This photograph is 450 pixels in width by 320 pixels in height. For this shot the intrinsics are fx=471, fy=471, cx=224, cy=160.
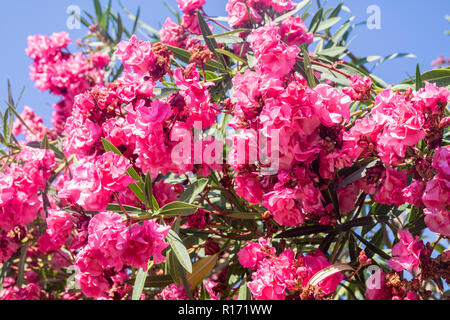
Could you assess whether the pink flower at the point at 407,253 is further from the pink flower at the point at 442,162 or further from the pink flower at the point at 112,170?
the pink flower at the point at 112,170

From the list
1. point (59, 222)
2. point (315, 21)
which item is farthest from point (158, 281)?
point (315, 21)

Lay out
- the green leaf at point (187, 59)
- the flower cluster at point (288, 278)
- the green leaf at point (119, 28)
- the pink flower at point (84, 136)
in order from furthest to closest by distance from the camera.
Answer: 1. the green leaf at point (119, 28)
2. the green leaf at point (187, 59)
3. the pink flower at point (84, 136)
4. the flower cluster at point (288, 278)

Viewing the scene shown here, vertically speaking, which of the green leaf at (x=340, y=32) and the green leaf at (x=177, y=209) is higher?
the green leaf at (x=340, y=32)

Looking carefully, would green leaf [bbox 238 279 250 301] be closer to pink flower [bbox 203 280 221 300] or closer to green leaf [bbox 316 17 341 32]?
pink flower [bbox 203 280 221 300]

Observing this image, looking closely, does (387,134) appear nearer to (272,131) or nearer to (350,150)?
(350,150)

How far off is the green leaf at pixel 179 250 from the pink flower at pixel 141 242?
11 cm

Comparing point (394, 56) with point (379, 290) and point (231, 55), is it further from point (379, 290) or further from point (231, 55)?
point (379, 290)

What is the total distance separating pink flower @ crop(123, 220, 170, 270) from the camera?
135cm

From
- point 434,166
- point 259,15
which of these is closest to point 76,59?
point 259,15

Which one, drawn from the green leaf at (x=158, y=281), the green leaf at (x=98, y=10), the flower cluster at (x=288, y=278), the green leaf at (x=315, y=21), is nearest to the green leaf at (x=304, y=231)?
the flower cluster at (x=288, y=278)

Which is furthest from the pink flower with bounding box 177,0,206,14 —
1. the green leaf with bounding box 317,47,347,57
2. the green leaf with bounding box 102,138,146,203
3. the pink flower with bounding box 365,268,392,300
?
the pink flower with bounding box 365,268,392,300

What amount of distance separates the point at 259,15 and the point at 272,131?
0.97 metres

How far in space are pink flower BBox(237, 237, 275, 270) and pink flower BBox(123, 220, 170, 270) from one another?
343 mm

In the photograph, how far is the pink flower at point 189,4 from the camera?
221 cm
